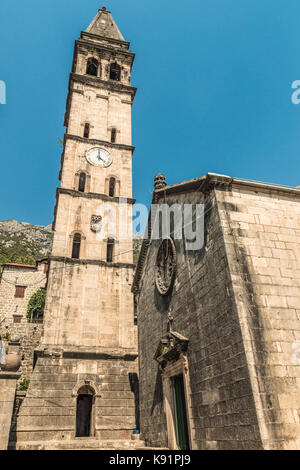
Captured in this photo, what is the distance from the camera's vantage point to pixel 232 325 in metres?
8.16

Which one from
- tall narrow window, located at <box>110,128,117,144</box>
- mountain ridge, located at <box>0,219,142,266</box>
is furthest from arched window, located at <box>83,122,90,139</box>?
mountain ridge, located at <box>0,219,142,266</box>

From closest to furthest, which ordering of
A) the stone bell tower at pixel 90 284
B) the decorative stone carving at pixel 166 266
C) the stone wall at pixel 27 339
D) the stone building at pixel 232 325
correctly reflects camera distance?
the stone building at pixel 232 325, the decorative stone carving at pixel 166 266, the stone bell tower at pixel 90 284, the stone wall at pixel 27 339

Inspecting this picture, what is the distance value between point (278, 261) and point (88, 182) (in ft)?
56.6

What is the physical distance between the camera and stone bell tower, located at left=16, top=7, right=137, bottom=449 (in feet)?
53.0

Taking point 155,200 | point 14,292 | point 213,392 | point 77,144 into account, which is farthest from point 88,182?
point 14,292

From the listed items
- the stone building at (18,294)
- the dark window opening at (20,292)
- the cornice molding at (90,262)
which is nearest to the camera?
the cornice molding at (90,262)

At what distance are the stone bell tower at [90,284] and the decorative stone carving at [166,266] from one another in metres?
6.50

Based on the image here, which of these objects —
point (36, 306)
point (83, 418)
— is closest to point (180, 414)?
point (83, 418)

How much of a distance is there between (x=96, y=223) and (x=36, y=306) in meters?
18.8

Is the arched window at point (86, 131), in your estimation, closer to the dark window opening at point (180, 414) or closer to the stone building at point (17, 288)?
the dark window opening at point (180, 414)

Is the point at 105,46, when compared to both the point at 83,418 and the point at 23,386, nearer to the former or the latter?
the point at 23,386

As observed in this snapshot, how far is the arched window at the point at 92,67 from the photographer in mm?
29906

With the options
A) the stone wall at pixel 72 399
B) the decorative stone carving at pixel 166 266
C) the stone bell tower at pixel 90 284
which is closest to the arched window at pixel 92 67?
the stone bell tower at pixel 90 284

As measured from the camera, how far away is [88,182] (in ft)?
77.7
